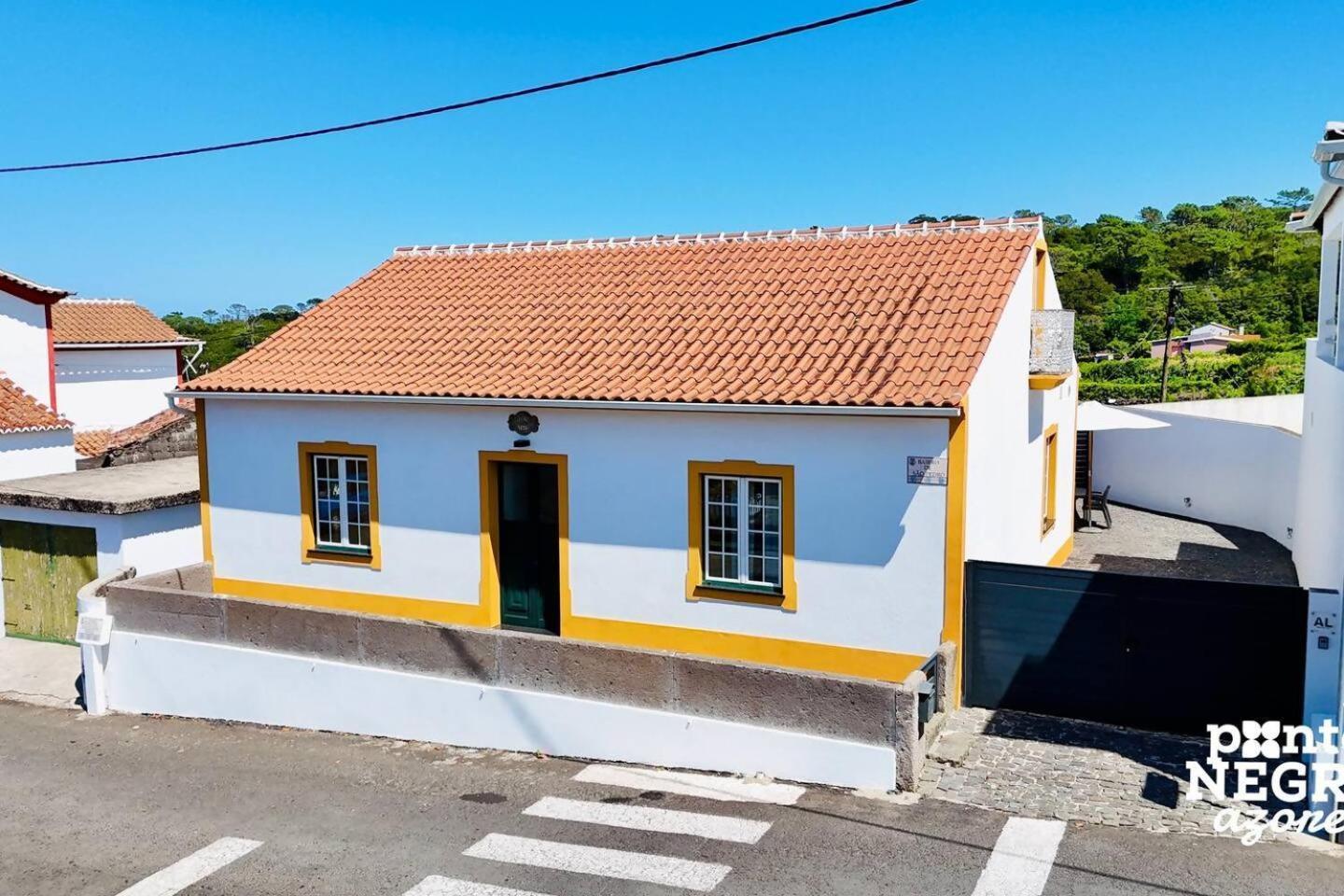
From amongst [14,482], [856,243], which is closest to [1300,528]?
[856,243]

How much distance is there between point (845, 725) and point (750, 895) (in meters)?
2.14

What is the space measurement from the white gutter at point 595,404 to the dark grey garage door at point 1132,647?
1.70m

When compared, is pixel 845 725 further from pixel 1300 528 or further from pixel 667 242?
pixel 1300 528

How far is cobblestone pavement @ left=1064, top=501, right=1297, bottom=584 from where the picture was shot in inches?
632

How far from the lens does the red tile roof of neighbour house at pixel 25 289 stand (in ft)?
81.1

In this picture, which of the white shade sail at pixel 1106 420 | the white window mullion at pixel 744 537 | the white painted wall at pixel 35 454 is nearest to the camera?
the white window mullion at pixel 744 537

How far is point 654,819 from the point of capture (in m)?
8.35

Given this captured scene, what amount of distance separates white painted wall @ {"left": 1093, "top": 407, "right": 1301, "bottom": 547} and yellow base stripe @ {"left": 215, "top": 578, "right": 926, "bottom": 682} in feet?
35.3

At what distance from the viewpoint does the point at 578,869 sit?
7496 millimetres

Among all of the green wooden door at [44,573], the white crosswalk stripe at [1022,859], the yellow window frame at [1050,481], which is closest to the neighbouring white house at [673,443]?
the yellow window frame at [1050,481]

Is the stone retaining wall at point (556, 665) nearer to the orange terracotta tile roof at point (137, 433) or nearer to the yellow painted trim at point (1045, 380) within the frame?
the orange terracotta tile roof at point (137, 433)

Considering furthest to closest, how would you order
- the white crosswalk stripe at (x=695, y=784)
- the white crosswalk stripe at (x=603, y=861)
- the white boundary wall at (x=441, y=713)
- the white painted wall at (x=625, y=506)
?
the white painted wall at (x=625, y=506) < the white boundary wall at (x=441, y=713) < the white crosswalk stripe at (x=695, y=784) < the white crosswalk stripe at (x=603, y=861)

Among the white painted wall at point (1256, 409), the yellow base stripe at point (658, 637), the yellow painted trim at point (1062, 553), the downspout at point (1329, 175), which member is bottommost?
the yellow painted trim at point (1062, 553)

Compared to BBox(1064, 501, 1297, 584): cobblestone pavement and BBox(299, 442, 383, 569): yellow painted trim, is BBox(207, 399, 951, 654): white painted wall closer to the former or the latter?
BBox(299, 442, 383, 569): yellow painted trim
